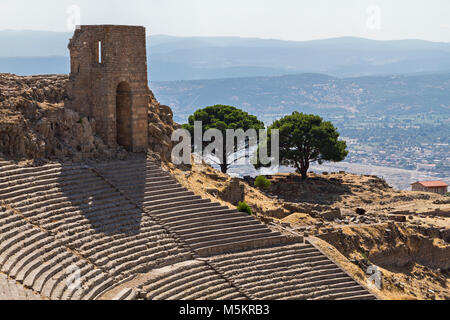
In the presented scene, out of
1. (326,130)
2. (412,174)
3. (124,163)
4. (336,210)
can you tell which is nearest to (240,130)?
(326,130)

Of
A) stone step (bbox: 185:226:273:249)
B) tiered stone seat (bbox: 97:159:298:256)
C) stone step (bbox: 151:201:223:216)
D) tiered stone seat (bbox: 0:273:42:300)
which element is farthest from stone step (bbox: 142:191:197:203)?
tiered stone seat (bbox: 0:273:42:300)

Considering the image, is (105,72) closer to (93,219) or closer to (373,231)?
(93,219)

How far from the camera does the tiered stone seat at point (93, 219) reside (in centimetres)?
2589

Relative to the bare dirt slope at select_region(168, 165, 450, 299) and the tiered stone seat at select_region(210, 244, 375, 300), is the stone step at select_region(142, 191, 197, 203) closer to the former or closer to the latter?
the bare dirt slope at select_region(168, 165, 450, 299)

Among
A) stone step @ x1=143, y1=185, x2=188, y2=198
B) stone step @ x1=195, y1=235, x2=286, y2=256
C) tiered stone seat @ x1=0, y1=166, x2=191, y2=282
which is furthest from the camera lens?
stone step @ x1=143, y1=185, x2=188, y2=198

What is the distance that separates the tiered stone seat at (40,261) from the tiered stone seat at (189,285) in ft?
5.86

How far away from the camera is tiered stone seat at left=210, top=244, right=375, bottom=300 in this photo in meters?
27.8

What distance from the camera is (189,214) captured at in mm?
30438

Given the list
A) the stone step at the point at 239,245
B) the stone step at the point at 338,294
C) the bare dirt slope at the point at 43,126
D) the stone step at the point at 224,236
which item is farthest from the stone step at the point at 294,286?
the bare dirt slope at the point at 43,126

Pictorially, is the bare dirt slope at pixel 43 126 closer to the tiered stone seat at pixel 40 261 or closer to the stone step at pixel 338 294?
the tiered stone seat at pixel 40 261

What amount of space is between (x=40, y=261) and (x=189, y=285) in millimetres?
5738

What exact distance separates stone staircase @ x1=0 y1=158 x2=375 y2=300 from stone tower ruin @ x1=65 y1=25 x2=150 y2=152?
266 centimetres

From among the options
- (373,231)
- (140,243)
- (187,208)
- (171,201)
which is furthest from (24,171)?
(373,231)

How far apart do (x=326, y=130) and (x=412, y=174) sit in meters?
124
